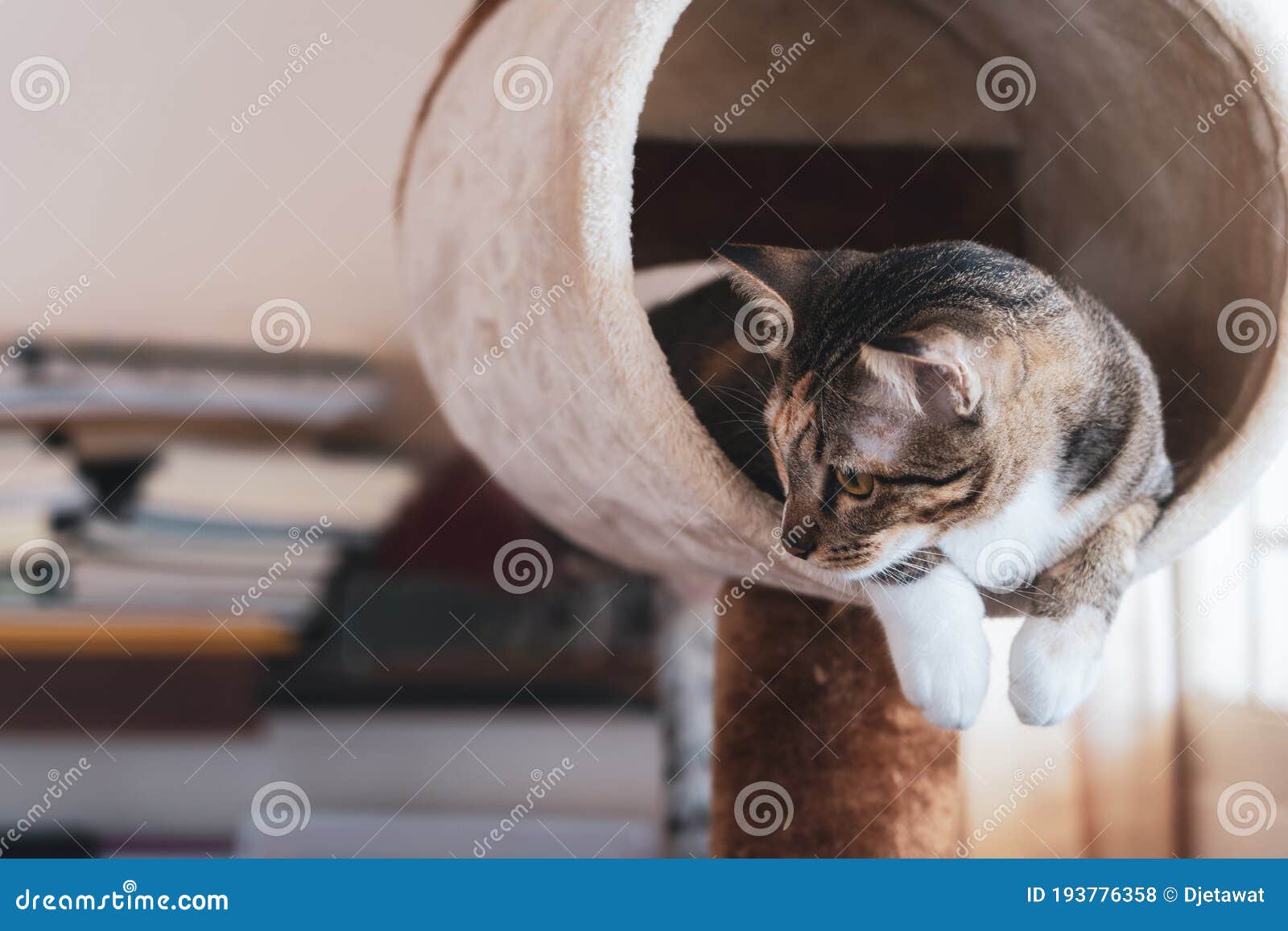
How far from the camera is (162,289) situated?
124 cm

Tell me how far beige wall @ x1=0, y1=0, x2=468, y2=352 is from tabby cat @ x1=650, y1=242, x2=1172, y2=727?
2.19 feet

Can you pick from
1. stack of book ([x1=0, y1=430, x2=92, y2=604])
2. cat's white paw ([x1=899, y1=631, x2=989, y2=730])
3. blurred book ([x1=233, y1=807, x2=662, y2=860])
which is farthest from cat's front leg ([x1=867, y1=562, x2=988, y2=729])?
stack of book ([x1=0, y1=430, x2=92, y2=604])

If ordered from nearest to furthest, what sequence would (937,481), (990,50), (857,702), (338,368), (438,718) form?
(937,481), (857,702), (990,50), (338,368), (438,718)

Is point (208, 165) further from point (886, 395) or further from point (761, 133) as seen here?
point (886, 395)

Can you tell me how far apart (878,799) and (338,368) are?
84cm

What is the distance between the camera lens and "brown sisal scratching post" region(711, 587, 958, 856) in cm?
89

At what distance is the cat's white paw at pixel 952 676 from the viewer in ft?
2.33

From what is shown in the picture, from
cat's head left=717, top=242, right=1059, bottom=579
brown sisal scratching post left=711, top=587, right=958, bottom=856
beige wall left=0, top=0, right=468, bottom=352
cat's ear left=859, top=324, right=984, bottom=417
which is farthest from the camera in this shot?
beige wall left=0, top=0, right=468, bottom=352

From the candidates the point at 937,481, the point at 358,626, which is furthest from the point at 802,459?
the point at 358,626

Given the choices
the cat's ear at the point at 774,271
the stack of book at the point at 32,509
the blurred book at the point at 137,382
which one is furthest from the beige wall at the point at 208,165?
the cat's ear at the point at 774,271

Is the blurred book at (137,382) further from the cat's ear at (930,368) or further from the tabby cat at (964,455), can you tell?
the cat's ear at (930,368)

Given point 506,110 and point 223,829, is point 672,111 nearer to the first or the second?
point 506,110

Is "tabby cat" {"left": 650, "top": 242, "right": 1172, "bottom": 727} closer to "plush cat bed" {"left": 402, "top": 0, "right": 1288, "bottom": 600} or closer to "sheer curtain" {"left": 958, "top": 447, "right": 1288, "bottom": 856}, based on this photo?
"plush cat bed" {"left": 402, "top": 0, "right": 1288, "bottom": 600}

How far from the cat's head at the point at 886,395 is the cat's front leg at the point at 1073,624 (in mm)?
92
